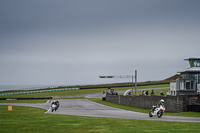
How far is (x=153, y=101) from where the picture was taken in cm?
4003

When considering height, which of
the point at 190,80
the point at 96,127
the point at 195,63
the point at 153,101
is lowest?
the point at 96,127

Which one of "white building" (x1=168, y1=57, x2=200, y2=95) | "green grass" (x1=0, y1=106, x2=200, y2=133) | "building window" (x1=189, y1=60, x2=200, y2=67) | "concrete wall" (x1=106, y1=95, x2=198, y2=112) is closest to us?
"green grass" (x1=0, y1=106, x2=200, y2=133)

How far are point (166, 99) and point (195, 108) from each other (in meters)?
4.87

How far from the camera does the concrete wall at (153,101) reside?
104 feet

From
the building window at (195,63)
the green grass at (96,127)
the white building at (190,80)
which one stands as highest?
the building window at (195,63)

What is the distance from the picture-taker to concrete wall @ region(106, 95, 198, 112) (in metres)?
31.8

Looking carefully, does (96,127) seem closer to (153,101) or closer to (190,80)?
(153,101)

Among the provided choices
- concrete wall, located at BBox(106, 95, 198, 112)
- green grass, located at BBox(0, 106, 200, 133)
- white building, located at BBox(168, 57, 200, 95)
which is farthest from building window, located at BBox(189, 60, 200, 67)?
green grass, located at BBox(0, 106, 200, 133)

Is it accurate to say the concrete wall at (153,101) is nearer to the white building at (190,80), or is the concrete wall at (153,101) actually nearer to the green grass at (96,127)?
the white building at (190,80)

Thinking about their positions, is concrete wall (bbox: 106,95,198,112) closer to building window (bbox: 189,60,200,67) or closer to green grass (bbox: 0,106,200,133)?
green grass (bbox: 0,106,200,133)

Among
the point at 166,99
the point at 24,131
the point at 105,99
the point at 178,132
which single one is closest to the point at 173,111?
the point at 166,99

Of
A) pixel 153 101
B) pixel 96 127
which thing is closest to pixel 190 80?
pixel 153 101

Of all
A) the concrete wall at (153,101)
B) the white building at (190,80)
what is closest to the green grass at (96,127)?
the concrete wall at (153,101)

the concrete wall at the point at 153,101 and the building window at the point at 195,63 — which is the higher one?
the building window at the point at 195,63
